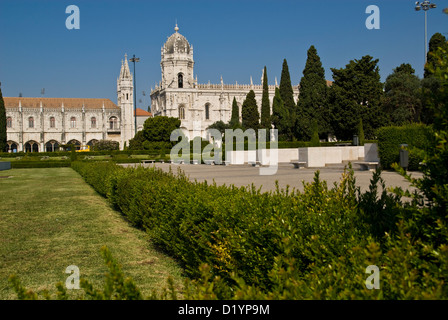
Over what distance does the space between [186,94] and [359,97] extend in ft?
131

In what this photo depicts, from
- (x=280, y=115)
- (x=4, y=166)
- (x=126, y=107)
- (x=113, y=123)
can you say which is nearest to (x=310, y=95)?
(x=280, y=115)

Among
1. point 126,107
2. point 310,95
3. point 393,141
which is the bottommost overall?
point 393,141

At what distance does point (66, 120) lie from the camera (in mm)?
72875

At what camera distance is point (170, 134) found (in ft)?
172

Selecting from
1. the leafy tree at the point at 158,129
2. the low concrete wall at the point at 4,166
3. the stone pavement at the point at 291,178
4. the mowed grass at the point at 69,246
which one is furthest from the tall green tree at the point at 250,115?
the mowed grass at the point at 69,246

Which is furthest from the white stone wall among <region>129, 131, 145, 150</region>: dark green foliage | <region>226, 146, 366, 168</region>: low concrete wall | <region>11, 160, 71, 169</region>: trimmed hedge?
<region>226, 146, 366, 168</region>: low concrete wall

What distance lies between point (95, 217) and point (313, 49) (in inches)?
1669

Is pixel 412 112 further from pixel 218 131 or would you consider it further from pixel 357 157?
pixel 218 131

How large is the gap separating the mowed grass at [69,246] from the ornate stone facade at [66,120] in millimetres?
64373

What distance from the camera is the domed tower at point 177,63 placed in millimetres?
68562

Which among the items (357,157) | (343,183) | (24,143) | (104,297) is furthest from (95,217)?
(24,143)

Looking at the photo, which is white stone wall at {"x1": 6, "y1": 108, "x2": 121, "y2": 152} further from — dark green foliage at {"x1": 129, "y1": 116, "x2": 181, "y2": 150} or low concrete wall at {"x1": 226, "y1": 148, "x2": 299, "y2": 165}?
low concrete wall at {"x1": 226, "y1": 148, "x2": 299, "y2": 165}

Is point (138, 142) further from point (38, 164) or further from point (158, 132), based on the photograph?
point (38, 164)

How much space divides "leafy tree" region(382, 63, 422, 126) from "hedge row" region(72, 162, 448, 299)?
3299cm
